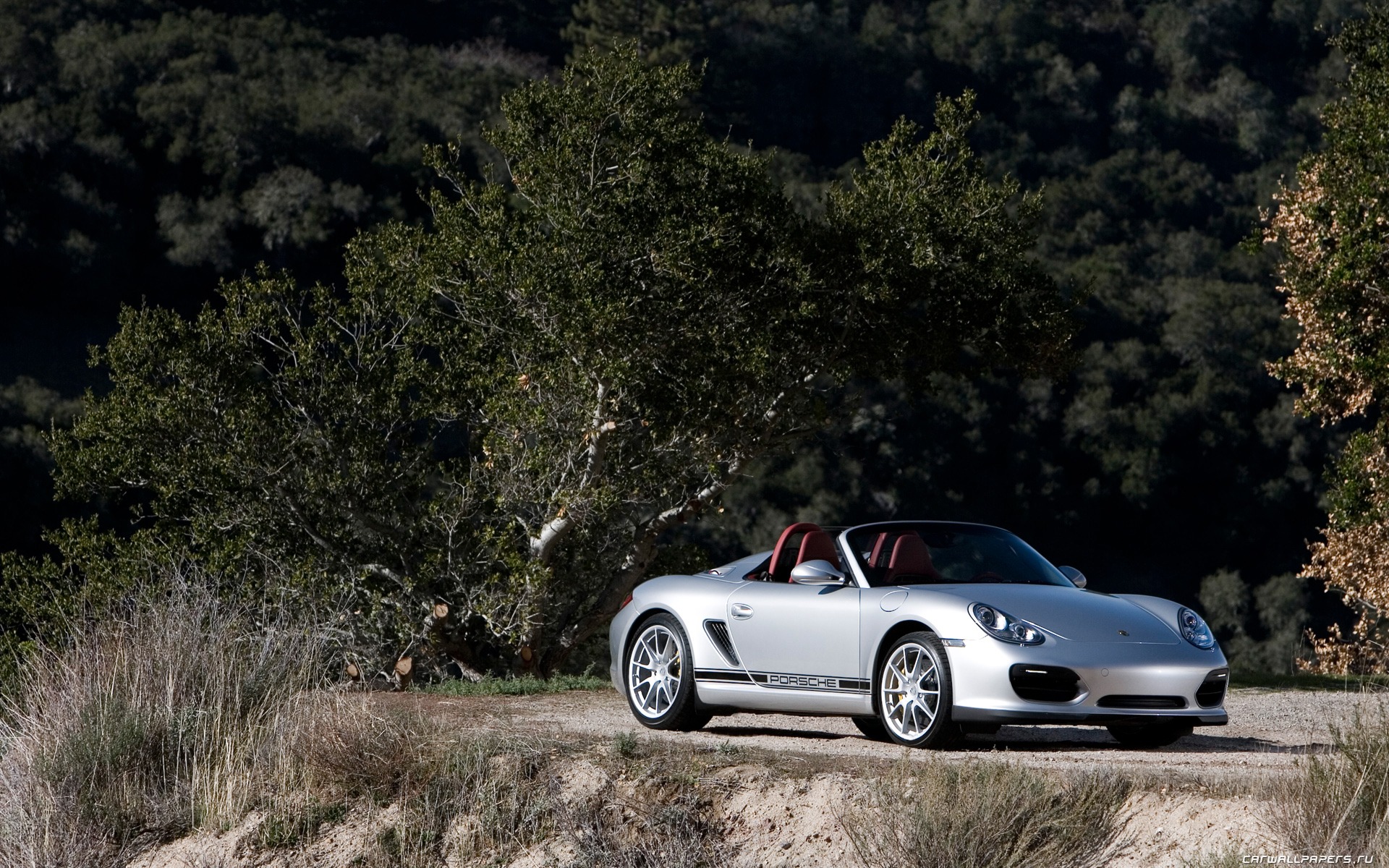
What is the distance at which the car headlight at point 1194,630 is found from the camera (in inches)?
381

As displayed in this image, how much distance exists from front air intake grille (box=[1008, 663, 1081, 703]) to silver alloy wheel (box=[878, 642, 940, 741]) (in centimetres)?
47

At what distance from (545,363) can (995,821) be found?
1033cm

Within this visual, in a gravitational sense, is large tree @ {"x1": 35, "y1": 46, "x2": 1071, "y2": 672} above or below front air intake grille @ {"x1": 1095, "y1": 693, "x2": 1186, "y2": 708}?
above

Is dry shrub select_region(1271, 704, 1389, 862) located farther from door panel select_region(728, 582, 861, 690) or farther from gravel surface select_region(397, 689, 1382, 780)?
door panel select_region(728, 582, 861, 690)

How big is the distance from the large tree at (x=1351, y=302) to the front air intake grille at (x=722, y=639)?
797 centimetres

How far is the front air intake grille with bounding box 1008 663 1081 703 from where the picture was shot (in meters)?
9.00

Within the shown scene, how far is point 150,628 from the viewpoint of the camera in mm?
10086

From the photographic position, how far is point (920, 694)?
9406 mm

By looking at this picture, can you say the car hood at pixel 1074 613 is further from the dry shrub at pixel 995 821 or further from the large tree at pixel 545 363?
the large tree at pixel 545 363

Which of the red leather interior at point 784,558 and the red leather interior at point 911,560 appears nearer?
the red leather interior at point 911,560

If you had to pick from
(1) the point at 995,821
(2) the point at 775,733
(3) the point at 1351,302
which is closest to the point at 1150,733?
(2) the point at 775,733

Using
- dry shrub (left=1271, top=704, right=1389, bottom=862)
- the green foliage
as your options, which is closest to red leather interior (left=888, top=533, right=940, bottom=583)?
dry shrub (left=1271, top=704, right=1389, bottom=862)

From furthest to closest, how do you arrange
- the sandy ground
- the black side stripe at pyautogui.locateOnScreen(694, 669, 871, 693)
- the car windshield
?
the car windshield < the black side stripe at pyautogui.locateOnScreen(694, 669, 871, 693) < the sandy ground

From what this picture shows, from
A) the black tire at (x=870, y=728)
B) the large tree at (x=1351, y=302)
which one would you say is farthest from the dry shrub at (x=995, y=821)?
the large tree at (x=1351, y=302)
